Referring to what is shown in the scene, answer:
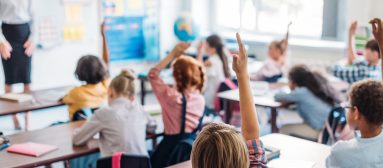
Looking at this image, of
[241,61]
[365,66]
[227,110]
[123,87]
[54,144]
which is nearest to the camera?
[241,61]

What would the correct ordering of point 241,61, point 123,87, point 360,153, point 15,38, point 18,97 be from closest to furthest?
point 241,61 < point 360,153 < point 123,87 < point 18,97 < point 15,38

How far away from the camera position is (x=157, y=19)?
25.6ft

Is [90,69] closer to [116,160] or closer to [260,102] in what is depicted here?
[260,102]

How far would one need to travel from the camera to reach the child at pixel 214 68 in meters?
5.39

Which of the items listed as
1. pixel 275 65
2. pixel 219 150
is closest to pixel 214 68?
pixel 275 65

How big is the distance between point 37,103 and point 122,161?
5.91ft

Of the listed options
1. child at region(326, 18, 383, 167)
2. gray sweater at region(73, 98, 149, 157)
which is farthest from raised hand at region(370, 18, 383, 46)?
gray sweater at region(73, 98, 149, 157)

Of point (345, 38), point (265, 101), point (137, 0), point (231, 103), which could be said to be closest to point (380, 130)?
point (265, 101)

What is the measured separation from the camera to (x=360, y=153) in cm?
240

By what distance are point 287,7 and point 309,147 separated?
15.1 feet

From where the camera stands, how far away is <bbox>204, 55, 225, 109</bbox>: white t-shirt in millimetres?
5371

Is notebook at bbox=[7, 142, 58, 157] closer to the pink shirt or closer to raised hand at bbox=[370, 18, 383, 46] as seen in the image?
the pink shirt

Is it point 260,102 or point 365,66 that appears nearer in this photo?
point 260,102

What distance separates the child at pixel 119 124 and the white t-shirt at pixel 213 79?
2.08 meters
